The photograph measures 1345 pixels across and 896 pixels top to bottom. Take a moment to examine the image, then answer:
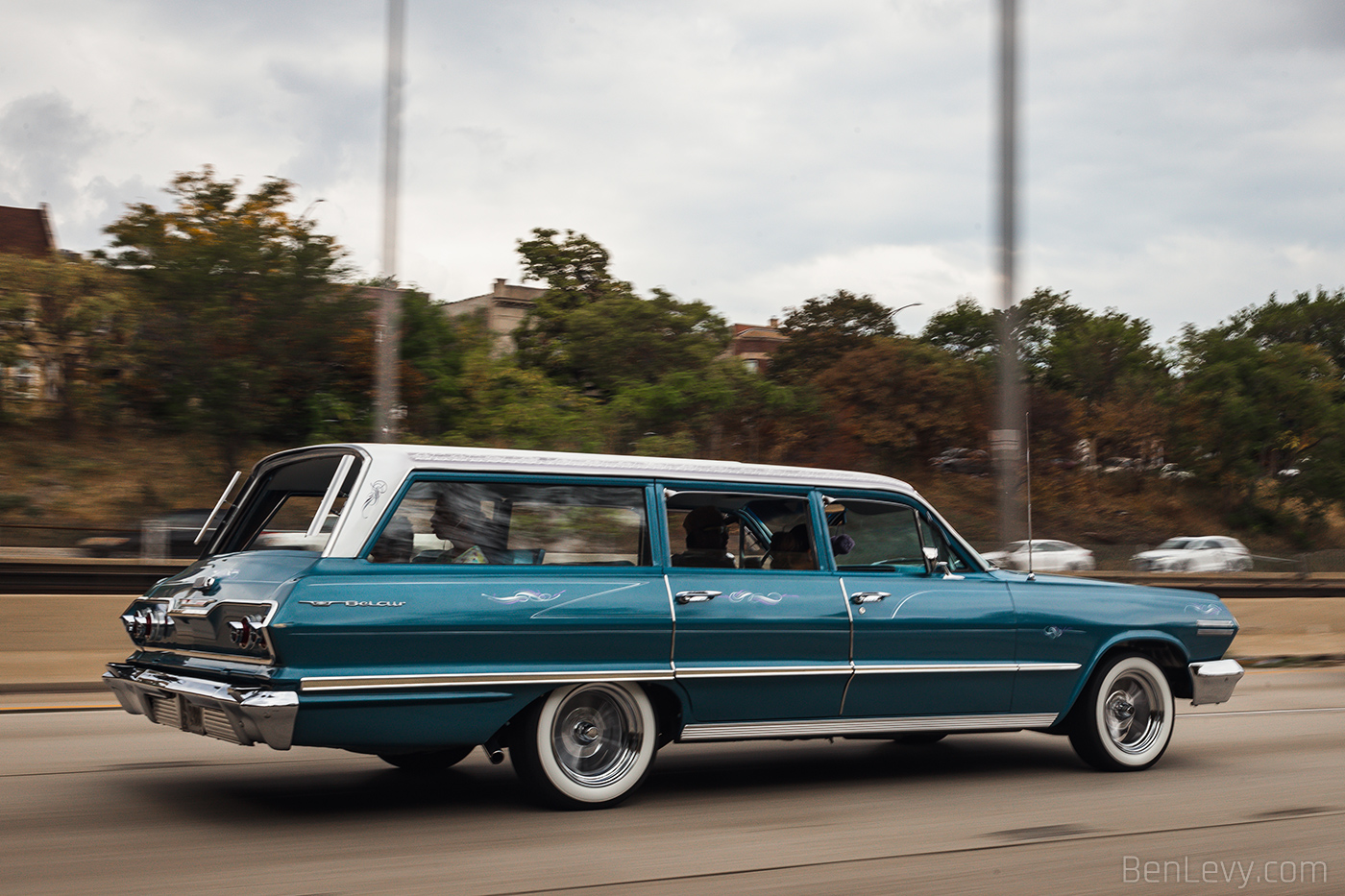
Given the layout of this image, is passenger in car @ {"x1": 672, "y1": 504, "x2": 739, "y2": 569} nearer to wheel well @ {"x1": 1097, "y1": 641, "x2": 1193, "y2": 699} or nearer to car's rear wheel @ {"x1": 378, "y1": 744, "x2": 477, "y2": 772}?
car's rear wheel @ {"x1": 378, "y1": 744, "x2": 477, "y2": 772}

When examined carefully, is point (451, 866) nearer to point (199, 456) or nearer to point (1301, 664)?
point (1301, 664)

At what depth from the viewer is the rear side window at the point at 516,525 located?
6.05 m

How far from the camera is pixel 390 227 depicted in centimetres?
1661

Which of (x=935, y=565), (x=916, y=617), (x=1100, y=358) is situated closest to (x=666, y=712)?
(x=916, y=617)

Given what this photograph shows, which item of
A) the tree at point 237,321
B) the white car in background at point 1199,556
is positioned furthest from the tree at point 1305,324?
the tree at point 237,321

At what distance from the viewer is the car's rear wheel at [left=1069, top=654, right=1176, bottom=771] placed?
786 centimetres

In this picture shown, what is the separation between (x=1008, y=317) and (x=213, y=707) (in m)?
9.52

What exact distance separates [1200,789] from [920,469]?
138 feet

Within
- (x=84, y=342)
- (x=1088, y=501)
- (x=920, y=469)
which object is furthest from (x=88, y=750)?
(x=1088, y=501)

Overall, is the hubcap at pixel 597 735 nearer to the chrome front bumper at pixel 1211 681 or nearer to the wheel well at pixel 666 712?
the wheel well at pixel 666 712

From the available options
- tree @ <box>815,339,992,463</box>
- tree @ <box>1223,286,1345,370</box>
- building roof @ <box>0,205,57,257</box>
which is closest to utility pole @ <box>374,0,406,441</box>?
tree @ <box>815,339,992,463</box>

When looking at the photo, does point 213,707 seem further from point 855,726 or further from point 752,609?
point 855,726

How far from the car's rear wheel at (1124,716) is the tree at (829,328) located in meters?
44.7

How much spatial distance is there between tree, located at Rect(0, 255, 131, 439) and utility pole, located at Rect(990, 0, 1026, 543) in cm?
2632
